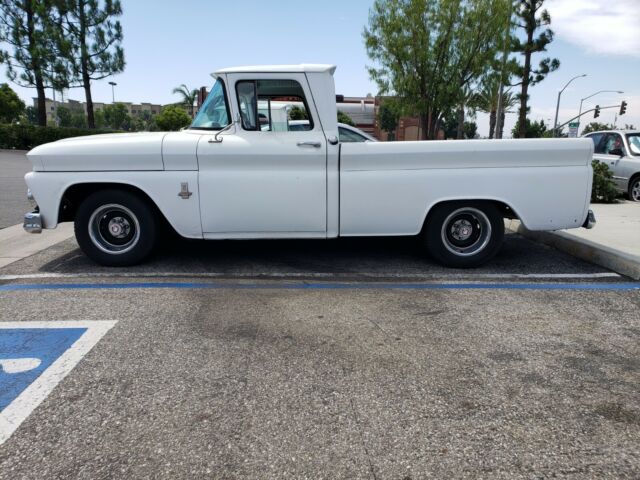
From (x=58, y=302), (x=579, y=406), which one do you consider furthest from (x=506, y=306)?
(x=58, y=302)

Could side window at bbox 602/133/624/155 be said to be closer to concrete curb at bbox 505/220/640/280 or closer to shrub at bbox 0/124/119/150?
concrete curb at bbox 505/220/640/280

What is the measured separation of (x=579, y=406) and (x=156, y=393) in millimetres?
2405

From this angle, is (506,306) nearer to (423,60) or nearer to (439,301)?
(439,301)

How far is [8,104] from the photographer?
40.2 m

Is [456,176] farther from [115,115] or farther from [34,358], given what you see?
[115,115]

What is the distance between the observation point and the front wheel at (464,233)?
204 inches

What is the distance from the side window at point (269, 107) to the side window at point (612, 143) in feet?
32.3

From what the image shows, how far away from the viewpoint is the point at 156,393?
9.12 feet

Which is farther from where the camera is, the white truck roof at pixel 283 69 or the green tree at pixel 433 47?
the green tree at pixel 433 47

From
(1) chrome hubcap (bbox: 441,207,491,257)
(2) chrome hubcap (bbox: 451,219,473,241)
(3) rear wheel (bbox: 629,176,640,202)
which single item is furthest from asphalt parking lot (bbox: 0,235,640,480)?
(3) rear wheel (bbox: 629,176,640,202)

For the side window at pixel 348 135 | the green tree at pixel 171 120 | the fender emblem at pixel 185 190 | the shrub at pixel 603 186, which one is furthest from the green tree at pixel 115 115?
the fender emblem at pixel 185 190

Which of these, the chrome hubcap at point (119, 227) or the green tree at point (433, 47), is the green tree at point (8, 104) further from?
the chrome hubcap at point (119, 227)

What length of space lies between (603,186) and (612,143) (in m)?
2.44

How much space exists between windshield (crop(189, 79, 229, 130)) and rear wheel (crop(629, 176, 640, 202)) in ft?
33.1
